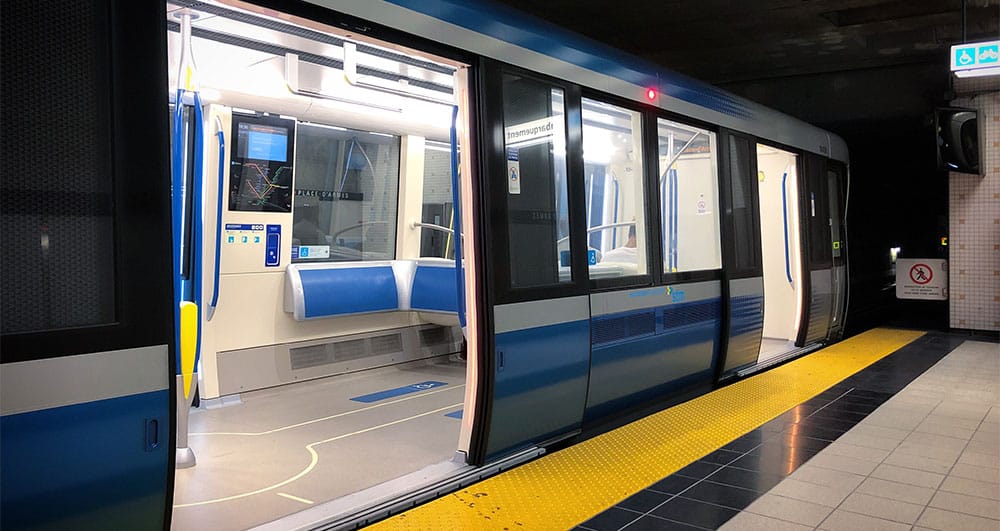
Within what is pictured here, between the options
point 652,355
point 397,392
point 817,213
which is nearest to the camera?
point 652,355

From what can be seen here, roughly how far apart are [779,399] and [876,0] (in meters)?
5.68

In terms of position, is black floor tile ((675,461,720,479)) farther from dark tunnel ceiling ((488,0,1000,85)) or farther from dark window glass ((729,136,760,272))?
dark tunnel ceiling ((488,0,1000,85))

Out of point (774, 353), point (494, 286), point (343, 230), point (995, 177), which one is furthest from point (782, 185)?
point (494, 286)

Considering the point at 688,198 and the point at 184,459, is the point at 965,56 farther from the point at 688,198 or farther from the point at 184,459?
the point at 184,459

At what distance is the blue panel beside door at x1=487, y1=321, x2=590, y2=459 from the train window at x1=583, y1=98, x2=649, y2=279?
82 centimetres

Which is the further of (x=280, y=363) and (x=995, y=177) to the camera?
(x=995, y=177)

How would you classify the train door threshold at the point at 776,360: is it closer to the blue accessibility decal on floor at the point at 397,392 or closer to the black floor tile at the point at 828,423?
the black floor tile at the point at 828,423

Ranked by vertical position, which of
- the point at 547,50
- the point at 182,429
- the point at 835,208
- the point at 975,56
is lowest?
the point at 182,429

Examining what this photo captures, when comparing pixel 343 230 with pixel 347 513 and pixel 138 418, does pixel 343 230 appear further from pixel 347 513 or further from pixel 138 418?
pixel 138 418

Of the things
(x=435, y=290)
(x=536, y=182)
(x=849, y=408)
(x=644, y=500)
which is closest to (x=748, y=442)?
(x=644, y=500)

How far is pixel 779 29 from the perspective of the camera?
392 inches

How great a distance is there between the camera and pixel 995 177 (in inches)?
353

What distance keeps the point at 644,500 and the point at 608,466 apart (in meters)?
0.48

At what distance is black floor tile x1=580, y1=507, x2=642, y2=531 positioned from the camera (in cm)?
310
